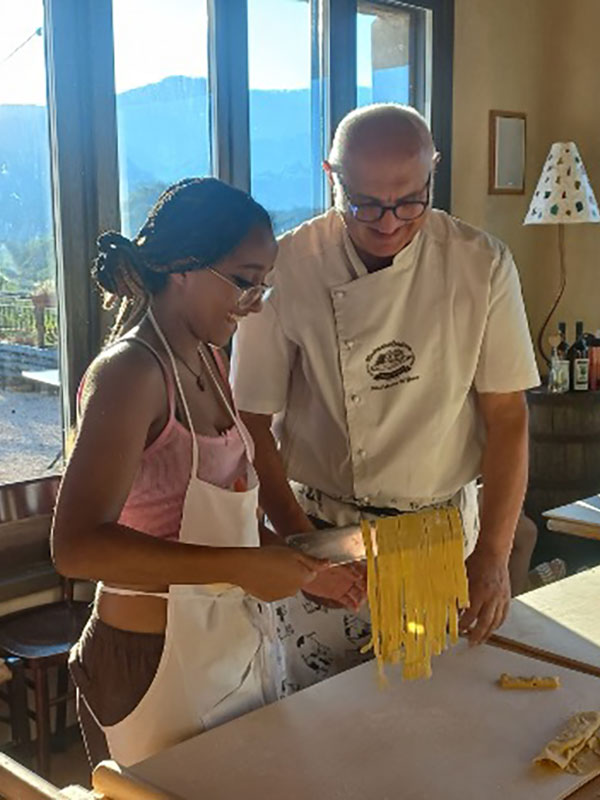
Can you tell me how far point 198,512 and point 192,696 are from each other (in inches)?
10.0

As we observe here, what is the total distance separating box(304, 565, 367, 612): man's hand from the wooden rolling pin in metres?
0.43

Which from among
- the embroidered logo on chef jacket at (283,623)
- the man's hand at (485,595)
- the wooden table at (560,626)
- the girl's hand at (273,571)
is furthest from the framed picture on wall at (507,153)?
the girl's hand at (273,571)

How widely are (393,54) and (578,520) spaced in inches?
99.8

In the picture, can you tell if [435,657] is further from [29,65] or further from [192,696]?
[29,65]

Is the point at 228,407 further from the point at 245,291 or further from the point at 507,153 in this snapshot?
the point at 507,153

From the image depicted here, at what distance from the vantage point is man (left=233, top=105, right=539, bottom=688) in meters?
1.83

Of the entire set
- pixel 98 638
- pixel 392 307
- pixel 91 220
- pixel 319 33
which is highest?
pixel 319 33

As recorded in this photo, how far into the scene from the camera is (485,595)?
167 centimetres

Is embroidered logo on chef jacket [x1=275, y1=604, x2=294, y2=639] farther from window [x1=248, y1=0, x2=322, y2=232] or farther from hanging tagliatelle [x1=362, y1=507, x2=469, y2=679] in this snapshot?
window [x1=248, y1=0, x2=322, y2=232]

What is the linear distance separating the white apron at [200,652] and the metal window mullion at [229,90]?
2416mm

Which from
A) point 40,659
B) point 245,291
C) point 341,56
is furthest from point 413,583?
point 341,56

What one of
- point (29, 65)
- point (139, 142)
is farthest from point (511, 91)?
point (29, 65)

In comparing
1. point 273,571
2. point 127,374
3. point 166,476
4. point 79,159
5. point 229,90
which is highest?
point 229,90

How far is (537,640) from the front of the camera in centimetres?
167
